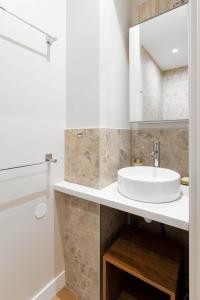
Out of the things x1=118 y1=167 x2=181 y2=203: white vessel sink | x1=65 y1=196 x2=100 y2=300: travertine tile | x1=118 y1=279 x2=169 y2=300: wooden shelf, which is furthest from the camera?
x1=118 y1=279 x2=169 y2=300: wooden shelf

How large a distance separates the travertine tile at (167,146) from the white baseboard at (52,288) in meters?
1.10

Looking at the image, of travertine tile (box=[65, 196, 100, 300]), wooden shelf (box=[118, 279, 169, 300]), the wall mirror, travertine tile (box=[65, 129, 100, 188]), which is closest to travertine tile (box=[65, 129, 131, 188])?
travertine tile (box=[65, 129, 100, 188])

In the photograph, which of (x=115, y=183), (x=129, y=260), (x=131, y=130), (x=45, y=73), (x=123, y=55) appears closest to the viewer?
(x=129, y=260)

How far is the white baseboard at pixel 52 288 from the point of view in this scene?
45.2 inches

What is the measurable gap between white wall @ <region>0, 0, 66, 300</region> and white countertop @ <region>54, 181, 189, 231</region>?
25 centimetres

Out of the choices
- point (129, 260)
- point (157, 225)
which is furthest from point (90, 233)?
point (157, 225)

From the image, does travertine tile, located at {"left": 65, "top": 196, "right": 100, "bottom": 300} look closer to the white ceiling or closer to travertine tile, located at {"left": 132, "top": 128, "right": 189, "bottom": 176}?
travertine tile, located at {"left": 132, "top": 128, "right": 189, "bottom": 176}

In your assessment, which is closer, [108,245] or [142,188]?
[142,188]

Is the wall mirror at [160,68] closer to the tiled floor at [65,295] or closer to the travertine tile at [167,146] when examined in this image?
the travertine tile at [167,146]

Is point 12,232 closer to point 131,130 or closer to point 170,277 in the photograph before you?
point 170,277

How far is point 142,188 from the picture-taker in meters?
0.91

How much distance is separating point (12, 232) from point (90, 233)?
18.1 inches

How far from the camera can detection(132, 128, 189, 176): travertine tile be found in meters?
1.26

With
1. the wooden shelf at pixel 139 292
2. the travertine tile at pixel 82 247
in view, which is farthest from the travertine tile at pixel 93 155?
the wooden shelf at pixel 139 292
